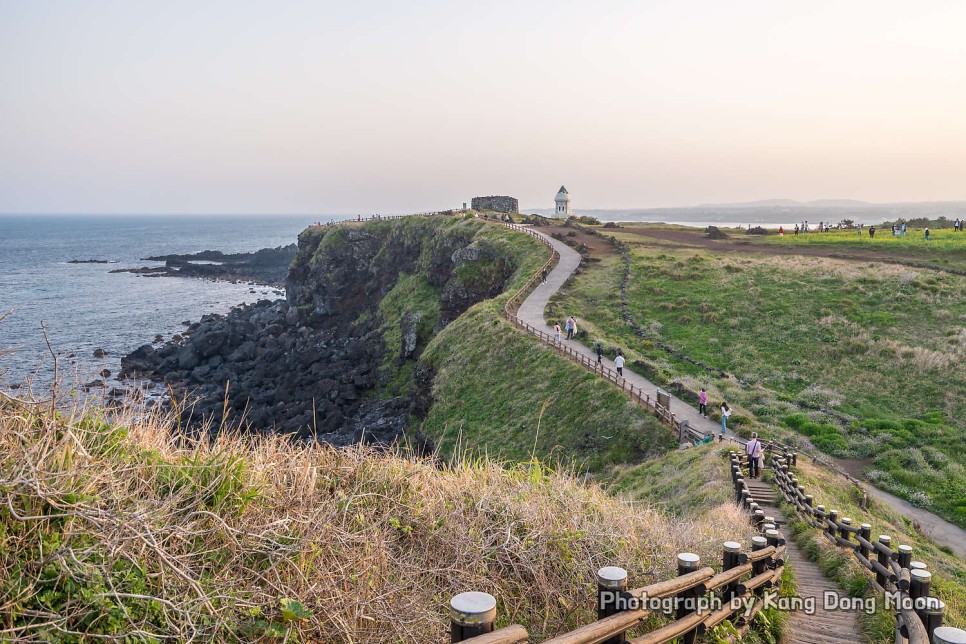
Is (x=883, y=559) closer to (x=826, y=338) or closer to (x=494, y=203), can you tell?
(x=826, y=338)

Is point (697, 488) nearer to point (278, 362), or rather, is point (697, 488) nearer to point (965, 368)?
point (965, 368)

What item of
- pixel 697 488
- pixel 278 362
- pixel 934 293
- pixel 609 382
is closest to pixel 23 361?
pixel 278 362

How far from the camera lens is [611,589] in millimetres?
4004

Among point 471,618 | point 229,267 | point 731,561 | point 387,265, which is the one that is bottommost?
point 731,561

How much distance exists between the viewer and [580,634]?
141 inches

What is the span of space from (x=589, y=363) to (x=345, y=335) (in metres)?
39.1

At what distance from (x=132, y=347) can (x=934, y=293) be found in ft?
213

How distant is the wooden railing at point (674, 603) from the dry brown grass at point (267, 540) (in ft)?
1.99

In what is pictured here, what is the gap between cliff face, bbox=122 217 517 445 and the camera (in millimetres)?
38125

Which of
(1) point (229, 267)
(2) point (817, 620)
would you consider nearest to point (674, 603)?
(2) point (817, 620)

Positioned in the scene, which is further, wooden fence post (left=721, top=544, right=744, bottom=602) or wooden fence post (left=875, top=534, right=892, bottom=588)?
wooden fence post (left=875, top=534, right=892, bottom=588)

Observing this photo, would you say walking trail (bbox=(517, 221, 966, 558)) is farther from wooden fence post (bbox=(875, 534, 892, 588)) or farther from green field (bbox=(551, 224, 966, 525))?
wooden fence post (bbox=(875, 534, 892, 588))

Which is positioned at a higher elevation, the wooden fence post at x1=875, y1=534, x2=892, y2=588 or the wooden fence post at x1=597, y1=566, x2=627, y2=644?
the wooden fence post at x1=597, y1=566, x2=627, y2=644

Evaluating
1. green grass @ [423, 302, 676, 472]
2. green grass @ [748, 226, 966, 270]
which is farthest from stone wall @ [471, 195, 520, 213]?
green grass @ [423, 302, 676, 472]
